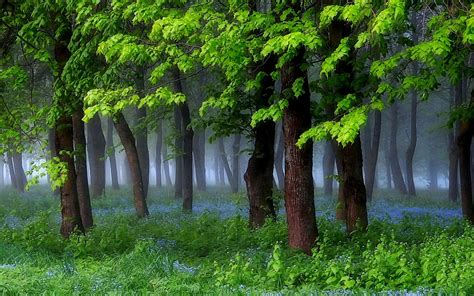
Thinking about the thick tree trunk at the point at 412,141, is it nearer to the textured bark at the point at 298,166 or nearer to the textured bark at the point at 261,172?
the textured bark at the point at 261,172

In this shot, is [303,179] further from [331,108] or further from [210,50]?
[331,108]

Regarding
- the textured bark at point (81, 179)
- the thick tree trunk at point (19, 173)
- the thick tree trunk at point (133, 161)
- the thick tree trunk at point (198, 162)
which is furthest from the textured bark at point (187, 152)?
the thick tree trunk at point (19, 173)

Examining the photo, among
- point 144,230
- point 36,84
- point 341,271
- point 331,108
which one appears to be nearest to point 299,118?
point 341,271

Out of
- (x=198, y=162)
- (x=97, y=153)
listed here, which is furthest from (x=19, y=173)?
(x=97, y=153)

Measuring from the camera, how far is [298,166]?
11.8 m

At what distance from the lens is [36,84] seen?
90.7 feet

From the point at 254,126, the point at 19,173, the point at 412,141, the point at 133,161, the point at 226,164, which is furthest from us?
the point at 226,164

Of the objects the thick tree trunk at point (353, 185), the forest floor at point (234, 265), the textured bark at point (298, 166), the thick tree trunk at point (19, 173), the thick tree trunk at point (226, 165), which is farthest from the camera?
the thick tree trunk at point (19, 173)

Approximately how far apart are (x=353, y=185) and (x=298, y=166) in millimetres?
3011

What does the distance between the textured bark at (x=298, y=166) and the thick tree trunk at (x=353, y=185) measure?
2.57m

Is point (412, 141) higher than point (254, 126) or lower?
lower

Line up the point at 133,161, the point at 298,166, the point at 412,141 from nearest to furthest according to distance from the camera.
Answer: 1. the point at 298,166
2. the point at 133,161
3. the point at 412,141

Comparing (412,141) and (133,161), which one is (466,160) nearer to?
(133,161)

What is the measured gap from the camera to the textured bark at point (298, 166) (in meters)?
11.6
